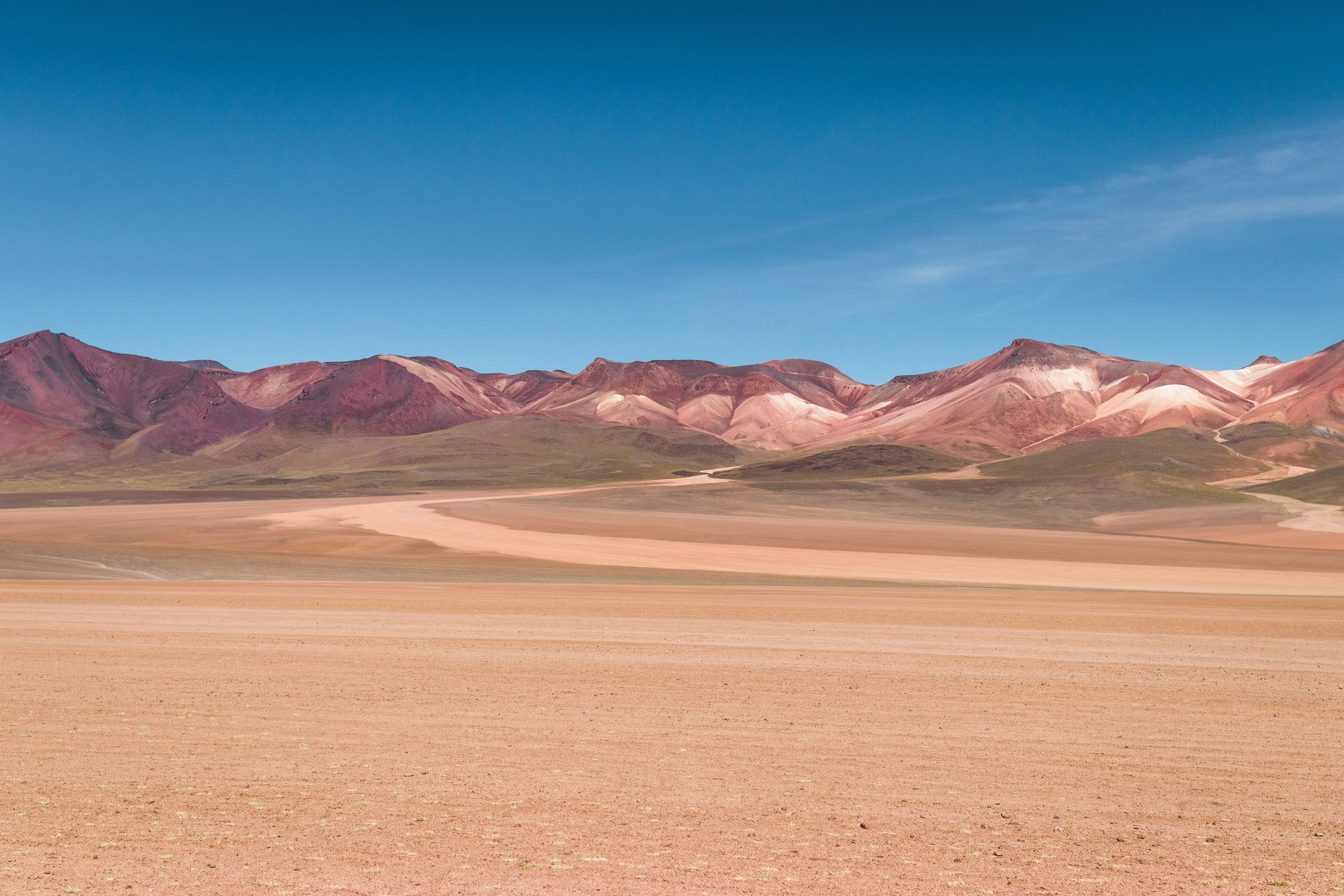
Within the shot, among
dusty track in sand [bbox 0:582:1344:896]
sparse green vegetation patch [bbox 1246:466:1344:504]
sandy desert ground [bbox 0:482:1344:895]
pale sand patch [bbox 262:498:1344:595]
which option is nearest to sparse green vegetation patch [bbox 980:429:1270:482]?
sparse green vegetation patch [bbox 1246:466:1344:504]

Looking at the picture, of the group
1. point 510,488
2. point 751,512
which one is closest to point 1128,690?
point 751,512

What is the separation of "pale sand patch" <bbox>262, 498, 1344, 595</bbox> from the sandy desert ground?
6.78 meters

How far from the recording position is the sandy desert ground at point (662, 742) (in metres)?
6.96

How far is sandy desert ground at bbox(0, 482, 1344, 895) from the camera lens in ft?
22.9

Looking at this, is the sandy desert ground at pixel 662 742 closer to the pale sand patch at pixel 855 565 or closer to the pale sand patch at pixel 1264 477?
the pale sand patch at pixel 855 565

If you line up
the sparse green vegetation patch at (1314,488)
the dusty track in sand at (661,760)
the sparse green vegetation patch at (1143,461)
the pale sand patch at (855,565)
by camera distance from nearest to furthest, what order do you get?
the dusty track in sand at (661,760)
the pale sand patch at (855,565)
the sparse green vegetation patch at (1314,488)
the sparse green vegetation patch at (1143,461)

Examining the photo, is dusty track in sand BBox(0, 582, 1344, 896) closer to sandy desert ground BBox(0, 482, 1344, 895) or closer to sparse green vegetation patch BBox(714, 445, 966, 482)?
sandy desert ground BBox(0, 482, 1344, 895)

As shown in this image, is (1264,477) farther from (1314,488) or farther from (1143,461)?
(1314,488)

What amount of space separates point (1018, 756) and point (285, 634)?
40.6ft

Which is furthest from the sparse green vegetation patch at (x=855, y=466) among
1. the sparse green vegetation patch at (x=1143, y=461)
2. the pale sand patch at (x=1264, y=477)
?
the pale sand patch at (x=1264, y=477)

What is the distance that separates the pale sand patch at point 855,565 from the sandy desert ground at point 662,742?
22.3 feet

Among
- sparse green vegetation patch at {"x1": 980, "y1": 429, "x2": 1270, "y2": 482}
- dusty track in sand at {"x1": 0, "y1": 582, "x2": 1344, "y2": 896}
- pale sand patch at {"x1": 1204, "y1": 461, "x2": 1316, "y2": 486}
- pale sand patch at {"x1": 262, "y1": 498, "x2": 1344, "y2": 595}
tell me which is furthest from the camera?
sparse green vegetation patch at {"x1": 980, "y1": 429, "x2": 1270, "y2": 482}

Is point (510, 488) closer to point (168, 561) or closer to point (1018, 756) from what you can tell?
point (168, 561)

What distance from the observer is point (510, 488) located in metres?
119
